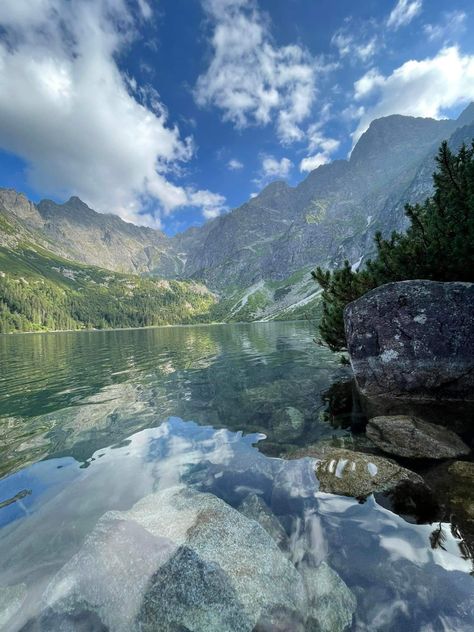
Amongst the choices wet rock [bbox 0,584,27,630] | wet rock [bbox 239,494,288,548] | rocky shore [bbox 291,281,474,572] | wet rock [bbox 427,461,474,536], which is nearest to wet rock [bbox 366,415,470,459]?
rocky shore [bbox 291,281,474,572]

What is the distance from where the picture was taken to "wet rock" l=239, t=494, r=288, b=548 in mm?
7512

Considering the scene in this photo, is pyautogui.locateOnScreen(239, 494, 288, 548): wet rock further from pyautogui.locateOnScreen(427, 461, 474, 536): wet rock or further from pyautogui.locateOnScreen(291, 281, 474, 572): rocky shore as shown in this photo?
pyautogui.locateOnScreen(427, 461, 474, 536): wet rock

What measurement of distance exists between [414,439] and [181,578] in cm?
992

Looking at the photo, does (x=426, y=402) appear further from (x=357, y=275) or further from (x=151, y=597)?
(x=151, y=597)

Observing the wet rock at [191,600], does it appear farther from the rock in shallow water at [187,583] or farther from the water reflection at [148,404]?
the water reflection at [148,404]

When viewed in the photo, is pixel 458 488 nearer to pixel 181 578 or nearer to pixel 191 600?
pixel 191 600

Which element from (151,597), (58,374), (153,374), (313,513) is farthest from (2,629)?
(58,374)

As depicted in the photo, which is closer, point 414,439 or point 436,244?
point 414,439

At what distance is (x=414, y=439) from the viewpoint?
38.8 feet

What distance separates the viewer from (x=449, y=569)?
612 cm

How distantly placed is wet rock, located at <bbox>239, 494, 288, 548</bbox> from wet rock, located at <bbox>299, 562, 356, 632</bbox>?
3.32 feet

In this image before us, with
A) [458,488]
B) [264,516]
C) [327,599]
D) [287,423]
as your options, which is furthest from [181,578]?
[287,423]

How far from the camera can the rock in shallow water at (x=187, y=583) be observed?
5594 mm

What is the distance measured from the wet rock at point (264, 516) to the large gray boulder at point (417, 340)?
1203cm
